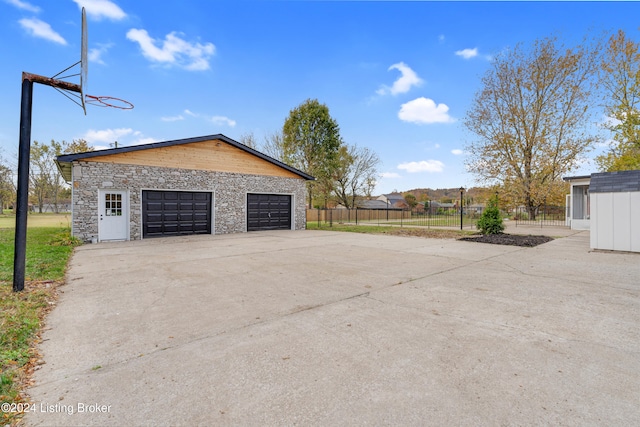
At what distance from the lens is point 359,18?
1222 cm

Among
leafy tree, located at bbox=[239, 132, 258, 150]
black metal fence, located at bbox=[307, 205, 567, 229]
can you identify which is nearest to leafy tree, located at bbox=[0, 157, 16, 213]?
leafy tree, located at bbox=[239, 132, 258, 150]

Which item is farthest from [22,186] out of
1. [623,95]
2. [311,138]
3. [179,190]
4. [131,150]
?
[623,95]

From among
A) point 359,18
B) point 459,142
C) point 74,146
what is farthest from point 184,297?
point 74,146

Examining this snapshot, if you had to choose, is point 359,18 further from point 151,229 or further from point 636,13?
point 636,13

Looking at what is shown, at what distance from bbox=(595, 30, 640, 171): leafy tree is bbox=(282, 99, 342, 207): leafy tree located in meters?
19.8

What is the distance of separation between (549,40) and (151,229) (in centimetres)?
2874

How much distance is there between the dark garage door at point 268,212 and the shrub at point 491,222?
32.3ft

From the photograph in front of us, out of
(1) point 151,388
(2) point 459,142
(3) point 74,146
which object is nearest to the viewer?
(1) point 151,388

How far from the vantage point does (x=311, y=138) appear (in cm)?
2848

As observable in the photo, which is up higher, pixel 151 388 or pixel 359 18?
pixel 359 18

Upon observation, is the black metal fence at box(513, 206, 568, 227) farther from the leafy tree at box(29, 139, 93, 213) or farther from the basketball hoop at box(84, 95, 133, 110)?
the leafy tree at box(29, 139, 93, 213)

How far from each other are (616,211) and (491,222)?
15.3 feet

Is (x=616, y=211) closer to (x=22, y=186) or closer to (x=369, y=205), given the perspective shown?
(x=22, y=186)

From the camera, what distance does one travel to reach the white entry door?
11.1 m
